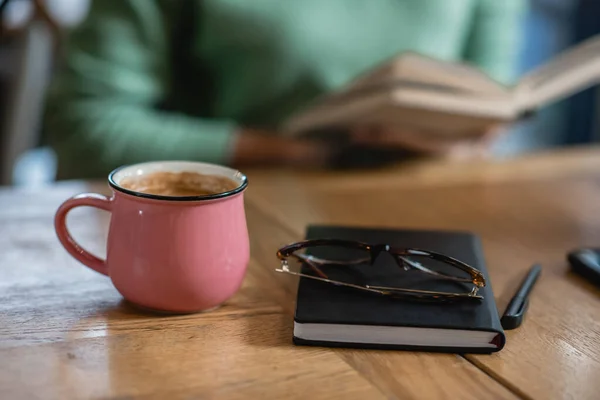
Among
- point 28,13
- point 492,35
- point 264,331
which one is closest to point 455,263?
point 264,331

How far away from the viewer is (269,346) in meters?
0.55

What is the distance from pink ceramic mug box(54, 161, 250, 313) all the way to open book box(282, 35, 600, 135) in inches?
14.5

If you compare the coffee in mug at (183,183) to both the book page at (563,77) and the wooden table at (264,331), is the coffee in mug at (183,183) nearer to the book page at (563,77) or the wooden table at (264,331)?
the wooden table at (264,331)

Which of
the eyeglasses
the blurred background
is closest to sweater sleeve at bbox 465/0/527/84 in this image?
the blurred background

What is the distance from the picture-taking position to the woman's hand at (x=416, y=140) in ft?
3.66

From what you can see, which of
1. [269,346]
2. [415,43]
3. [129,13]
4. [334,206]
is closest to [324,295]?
[269,346]

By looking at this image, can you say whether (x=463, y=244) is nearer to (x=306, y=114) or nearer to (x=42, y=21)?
(x=306, y=114)

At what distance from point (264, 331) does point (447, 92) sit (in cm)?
49

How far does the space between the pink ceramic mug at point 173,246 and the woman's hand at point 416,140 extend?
1.77 feet

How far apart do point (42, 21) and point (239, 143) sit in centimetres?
101

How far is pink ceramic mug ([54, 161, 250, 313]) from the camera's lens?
1.85 feet

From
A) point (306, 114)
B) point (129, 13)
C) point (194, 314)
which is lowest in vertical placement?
point (194, 314)

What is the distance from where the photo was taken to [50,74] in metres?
1.95

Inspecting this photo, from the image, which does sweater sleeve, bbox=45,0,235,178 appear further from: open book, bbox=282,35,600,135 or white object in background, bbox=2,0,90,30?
white object in background, bbox=2,0,90,30
